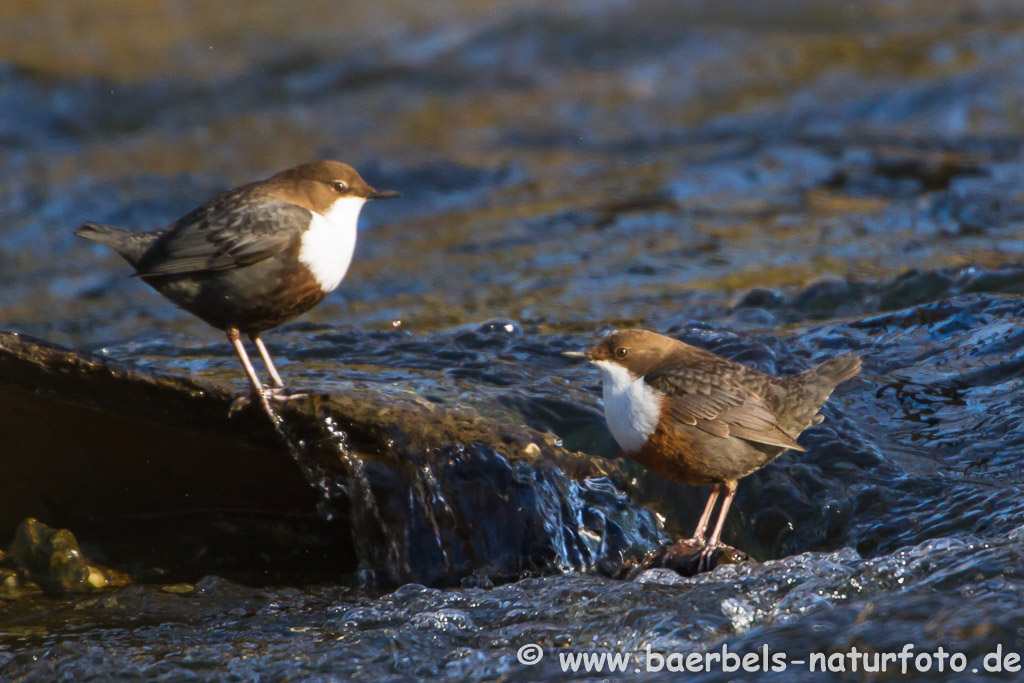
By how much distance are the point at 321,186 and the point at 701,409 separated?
5.88 ft

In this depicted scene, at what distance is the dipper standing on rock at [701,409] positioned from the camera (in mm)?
4059

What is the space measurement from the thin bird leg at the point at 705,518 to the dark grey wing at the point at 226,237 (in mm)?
1882

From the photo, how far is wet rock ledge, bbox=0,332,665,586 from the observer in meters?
4.12

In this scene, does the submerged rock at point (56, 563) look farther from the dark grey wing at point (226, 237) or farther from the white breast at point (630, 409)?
the white breast at point (630, 409)

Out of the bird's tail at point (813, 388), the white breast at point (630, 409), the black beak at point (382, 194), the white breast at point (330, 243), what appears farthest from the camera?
the black beak at point (382, 194)

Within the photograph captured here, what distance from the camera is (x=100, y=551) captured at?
4.40m

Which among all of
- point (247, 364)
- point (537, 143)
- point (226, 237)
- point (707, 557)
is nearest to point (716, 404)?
point (707, 557)

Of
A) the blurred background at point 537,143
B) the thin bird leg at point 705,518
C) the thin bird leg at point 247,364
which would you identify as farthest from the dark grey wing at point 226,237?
the blurred background at point 537,143

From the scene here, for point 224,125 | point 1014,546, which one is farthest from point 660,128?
point 1014,546

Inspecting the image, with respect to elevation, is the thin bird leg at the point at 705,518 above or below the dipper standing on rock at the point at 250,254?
below

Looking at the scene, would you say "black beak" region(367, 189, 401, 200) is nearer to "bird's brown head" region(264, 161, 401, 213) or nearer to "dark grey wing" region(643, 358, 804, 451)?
"bird's brown head" region(264, 161, 401, 213)

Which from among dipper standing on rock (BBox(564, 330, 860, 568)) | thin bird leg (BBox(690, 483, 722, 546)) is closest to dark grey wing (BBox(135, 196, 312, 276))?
dipper standing on rock (BBox(564, 330, 860, 568))

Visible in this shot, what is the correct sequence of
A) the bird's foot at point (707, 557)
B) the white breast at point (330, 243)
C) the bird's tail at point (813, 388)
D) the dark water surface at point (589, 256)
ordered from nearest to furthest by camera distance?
the dark water surface at point (589, 256) < the bird's foot at point (707, 557) < the bird's tail at point (813, 388) < the white breast at point (330, 243)

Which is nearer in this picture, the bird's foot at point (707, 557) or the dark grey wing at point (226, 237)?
the bird's foot at point (707, 557)
